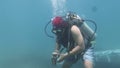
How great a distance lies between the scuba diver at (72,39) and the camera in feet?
18.3

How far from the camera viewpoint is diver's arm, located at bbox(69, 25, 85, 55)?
5.54m

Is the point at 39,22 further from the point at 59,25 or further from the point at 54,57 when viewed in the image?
the point at 59,25

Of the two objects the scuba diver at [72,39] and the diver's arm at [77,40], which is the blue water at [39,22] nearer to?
the scuba diver at [72,39]

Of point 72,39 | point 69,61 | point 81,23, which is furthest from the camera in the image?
point 69,61

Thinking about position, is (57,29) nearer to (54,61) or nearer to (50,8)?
(54,61)

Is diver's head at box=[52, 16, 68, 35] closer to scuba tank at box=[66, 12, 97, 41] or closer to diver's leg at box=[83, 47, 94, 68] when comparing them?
scuba tank at box=[66, 12, 97, 41]

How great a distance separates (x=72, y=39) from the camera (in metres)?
5.73

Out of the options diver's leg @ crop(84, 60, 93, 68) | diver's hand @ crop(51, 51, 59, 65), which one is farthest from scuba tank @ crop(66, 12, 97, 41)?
diver's hand @ crop(51, 51, 59, 65)

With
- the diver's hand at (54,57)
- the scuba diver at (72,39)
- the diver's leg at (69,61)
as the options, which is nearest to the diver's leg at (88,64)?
the scuba diver at (72,39)

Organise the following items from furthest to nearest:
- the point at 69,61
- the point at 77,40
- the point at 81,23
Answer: the point at 69,61 < the point at 81,23 < the point at 77,40

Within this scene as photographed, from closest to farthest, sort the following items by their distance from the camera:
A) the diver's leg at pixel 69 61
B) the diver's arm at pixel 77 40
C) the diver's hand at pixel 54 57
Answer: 1. the diver's arm at pixel 77 40
2. the diver's hand at pixel 54 57
3. the diver's leg at pixel 69 61

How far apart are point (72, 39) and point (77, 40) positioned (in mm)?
167

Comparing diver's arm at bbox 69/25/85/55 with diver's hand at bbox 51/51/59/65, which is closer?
diver's arm at bbox 69/25/85/55

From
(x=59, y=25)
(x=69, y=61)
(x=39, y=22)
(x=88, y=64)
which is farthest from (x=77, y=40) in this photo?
(x=39, y=22)
